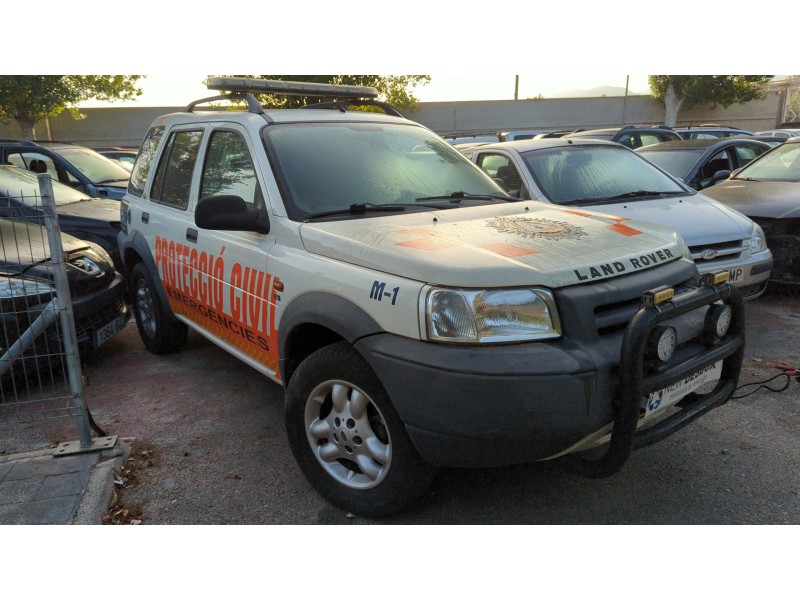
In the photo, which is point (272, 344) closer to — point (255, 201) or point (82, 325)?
point (255, 201)

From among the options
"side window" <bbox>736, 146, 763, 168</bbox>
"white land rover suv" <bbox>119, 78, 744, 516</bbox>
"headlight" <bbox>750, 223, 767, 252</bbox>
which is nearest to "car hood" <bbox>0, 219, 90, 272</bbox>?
"white land rover suv" <bbox>119, 78, 744, 516</bbox>

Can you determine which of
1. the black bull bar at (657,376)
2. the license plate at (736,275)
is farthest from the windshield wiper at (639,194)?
the black bull bar at (657,376)

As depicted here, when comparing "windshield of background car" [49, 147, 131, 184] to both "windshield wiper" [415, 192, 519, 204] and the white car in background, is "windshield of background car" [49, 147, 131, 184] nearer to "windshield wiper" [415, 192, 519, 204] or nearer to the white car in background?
the white car in background

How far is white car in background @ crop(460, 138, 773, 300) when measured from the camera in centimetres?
496

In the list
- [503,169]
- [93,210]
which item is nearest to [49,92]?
[93,210]

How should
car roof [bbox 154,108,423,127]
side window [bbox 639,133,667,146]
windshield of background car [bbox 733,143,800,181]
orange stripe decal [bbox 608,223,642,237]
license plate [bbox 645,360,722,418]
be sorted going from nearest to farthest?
license plate [bbox 645,360,722,418] → orange stripe decal [bbox 608,223,642,237] → car roof [bbox 154,108,423,127] → windshield of background car [bbox 733,143,800,181] → side window [bbox 639,133,667,146]

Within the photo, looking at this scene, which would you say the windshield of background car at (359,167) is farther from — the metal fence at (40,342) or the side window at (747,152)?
the side window at (747,152)

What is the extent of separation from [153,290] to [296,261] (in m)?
2.34

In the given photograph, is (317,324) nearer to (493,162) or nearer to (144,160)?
(144,160)

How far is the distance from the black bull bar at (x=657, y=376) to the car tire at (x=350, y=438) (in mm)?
673

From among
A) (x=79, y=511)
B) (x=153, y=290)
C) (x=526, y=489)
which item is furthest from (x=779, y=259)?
(x=79, y=511)

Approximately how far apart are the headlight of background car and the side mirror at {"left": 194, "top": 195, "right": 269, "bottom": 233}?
4.11 ft

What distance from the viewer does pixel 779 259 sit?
18.9 ft

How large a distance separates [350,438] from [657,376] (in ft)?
4.31
